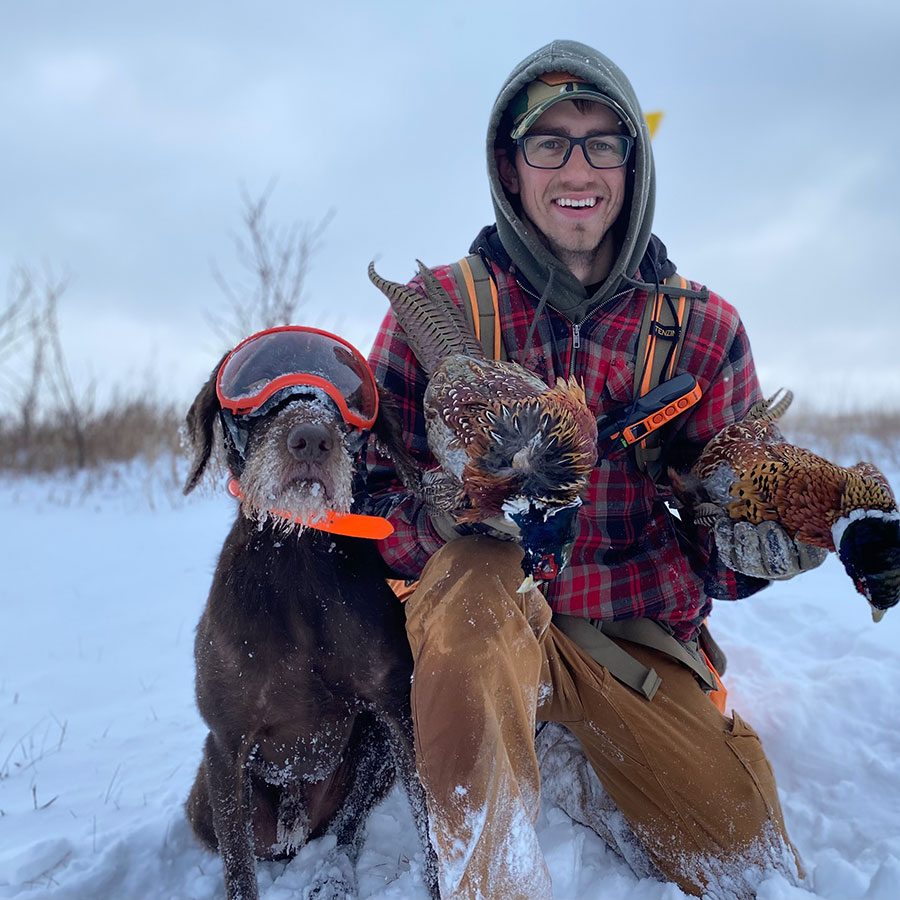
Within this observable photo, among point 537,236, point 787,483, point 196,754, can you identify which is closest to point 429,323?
point 537,236

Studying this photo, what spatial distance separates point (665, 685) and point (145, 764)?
6.54ft

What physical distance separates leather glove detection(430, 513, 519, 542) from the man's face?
1068 mm

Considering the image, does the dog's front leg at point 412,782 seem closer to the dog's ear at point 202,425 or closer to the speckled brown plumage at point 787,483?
the dog's ear at point 202,425

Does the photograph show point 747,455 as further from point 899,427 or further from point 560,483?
point 899,427

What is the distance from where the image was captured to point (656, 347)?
98.7 inches

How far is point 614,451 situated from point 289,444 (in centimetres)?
105

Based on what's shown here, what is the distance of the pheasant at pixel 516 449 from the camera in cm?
162

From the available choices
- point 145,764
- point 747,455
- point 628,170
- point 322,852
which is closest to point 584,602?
point 747,455

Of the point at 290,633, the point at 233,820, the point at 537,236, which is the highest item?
the point at 537,236

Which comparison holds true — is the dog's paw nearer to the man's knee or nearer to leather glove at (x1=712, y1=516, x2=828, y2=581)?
the man's knee

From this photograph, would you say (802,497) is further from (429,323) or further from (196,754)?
(196,754)

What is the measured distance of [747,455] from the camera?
7.20ft

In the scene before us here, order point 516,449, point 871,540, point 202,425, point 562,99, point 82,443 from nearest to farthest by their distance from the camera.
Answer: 1. point 516,449
2. point 871,540
3. point 202,425
4. point 562,99
5. point 82,443

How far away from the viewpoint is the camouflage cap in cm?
245
